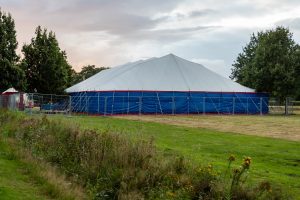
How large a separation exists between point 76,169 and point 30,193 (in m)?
2.43

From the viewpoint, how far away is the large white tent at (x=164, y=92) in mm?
53062

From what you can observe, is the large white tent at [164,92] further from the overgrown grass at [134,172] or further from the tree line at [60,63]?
the overgrown grass at [134,172]

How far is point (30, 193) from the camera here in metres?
9.48

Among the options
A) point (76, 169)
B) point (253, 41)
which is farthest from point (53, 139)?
point (253, 41)

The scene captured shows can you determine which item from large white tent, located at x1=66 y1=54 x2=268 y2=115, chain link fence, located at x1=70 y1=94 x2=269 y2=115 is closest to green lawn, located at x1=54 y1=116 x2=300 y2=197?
chain link fence, located at x1=70 y1=94 x2=269 y2=115

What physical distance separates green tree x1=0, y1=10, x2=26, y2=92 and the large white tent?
22.2ft

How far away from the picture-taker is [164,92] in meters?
54.3

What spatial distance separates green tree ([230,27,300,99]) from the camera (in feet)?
197

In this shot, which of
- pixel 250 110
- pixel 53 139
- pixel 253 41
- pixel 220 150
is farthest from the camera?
pixel 253 41

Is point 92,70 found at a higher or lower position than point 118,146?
higher

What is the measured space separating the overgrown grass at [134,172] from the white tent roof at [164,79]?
40.3m

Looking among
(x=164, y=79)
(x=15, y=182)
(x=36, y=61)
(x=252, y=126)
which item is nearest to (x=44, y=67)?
(x=36, y=61)

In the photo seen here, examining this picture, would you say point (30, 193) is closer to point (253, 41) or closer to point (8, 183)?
point (8, 183)

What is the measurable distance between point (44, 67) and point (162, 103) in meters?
16.3
